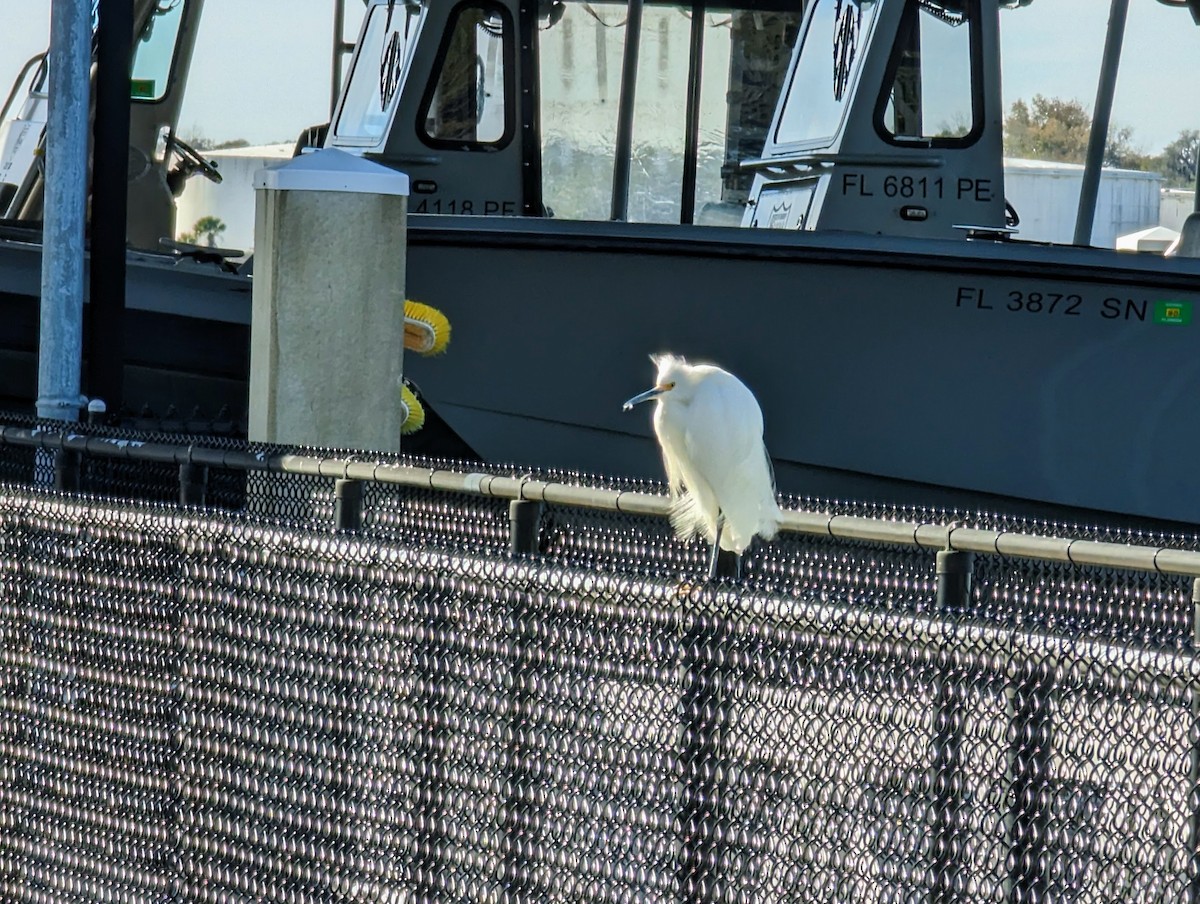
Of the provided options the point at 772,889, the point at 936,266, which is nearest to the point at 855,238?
the point at 936,266

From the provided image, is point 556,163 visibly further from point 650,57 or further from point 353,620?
point 353,620

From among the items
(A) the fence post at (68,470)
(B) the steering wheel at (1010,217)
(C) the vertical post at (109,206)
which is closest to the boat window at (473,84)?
(B) the steering wheel at (1010,217)

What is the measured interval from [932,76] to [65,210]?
16.2 ft

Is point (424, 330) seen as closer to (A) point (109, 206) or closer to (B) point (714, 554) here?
(A) point (109, 206)

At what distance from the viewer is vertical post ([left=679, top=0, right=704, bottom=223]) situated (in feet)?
34.4

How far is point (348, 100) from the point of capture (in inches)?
429

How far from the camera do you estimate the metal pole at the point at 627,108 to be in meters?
10.5

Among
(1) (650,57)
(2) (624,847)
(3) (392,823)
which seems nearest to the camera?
(2) (624,847)

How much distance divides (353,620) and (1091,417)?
6.45m

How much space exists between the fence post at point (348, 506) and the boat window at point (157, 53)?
31.2 ft

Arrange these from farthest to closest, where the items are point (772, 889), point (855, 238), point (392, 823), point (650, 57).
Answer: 1. point (650, 57)
2. point (855, 238)
3. point (392, 823)
4. point (772, 889)

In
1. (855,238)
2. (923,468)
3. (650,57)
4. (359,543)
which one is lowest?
(923,468)

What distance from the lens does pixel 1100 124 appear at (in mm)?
9727

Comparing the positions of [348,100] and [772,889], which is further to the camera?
[348,100]
